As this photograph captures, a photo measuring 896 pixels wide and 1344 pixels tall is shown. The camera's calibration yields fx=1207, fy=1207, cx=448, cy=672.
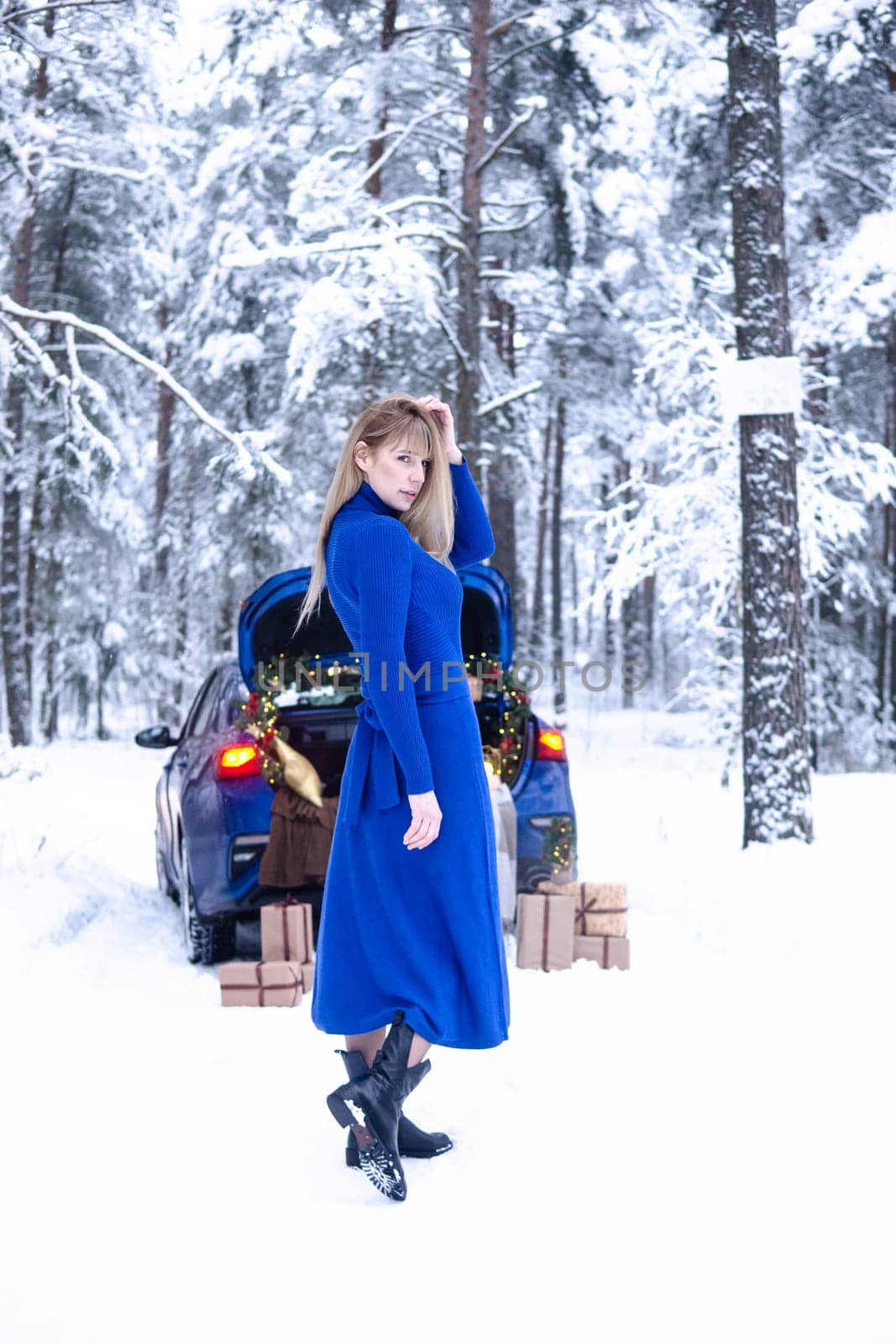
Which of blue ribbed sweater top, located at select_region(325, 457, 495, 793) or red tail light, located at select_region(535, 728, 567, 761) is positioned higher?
blue ribbed sweater top, located at select_region(325, 457, 495, 793)

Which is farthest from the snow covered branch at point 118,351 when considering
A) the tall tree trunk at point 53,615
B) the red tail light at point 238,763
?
the tall tree trunk at point 53,615

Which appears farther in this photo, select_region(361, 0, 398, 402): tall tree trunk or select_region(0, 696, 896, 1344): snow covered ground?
select_region(361, 0, 398, 402): tall tree trunk

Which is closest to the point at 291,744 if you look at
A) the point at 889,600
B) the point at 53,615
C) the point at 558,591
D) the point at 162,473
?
the point at 889,600

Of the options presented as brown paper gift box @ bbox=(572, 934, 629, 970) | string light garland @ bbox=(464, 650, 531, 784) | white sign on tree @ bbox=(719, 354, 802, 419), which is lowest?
brown paper gift box @ bbox=(572, 934, 629, 970)

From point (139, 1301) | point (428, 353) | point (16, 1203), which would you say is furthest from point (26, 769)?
point (139, 1301)

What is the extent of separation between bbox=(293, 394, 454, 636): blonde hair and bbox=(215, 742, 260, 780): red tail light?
2274 mm

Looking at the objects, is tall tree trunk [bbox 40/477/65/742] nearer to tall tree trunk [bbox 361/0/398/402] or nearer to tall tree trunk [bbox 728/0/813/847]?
tall tree trunk [bbox 361/0/398/402]

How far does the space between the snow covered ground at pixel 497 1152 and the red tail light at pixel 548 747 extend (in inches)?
39.7

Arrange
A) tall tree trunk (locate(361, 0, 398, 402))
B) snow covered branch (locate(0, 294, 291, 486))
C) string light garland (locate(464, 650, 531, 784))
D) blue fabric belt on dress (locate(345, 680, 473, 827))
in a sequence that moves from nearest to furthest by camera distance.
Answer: blue fabric belt on dress (locate(345, 680, 473, 827)) → string light garland (locate(464, 650, 531, 784)) → snow covered branch (locate(0, 294, 291, 486)) → tall tree trunk (locate(361, 0, 398, 402))

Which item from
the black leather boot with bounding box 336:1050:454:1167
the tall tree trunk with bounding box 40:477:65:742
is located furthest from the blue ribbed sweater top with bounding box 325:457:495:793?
the tall tree trunk with bounding box 40:477:65:742

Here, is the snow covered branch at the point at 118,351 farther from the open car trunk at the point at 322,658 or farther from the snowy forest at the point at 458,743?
the open car trunk at the point at 322,658

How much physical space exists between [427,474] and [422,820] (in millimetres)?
1062

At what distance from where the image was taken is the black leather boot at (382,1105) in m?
3.32

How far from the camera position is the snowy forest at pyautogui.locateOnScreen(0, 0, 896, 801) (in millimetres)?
8734
